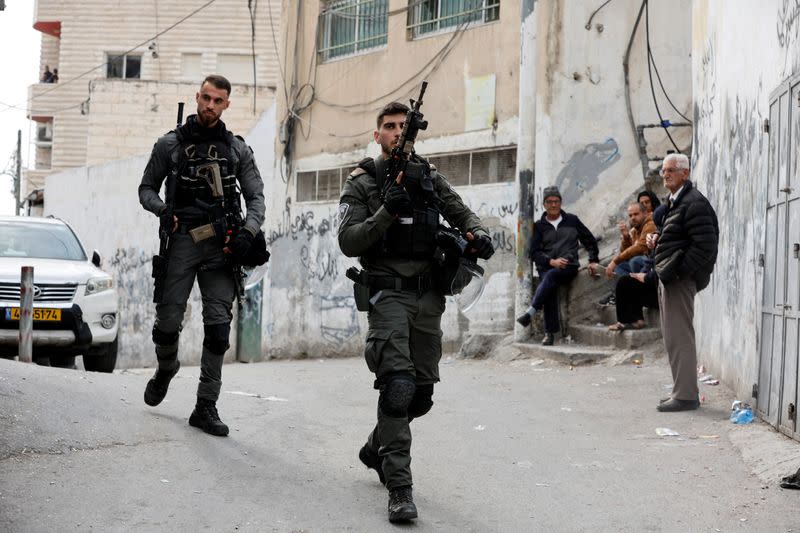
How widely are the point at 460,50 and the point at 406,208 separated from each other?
10.9 m

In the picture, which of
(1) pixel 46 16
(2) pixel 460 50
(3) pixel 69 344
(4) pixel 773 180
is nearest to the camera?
(4) pixel 773 180

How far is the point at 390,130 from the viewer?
219 inches

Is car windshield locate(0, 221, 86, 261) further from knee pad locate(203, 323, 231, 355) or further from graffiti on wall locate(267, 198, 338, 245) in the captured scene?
knee pad locate(203, 323, 231, 355)

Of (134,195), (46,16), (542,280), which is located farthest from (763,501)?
(46,16)

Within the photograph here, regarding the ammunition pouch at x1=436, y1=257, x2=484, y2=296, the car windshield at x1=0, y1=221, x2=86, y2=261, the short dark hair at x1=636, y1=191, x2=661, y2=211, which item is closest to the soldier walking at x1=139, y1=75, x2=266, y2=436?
the ammunition pouch at x1=436, y1=257, x2=484, y2=296

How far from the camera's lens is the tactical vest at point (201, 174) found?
6.74 meters

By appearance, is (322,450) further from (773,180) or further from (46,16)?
(46,16)

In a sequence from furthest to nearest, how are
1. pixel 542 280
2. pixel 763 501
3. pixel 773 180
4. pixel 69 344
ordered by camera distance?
pixel 542 280, pixel 69 344, pixel 773 180, pixel 763 501

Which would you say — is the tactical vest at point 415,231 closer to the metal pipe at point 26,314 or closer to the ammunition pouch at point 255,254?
the ammunition pouch at point 255,254

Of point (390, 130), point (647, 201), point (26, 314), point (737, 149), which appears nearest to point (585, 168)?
point (647, 201)

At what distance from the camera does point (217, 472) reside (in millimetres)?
5812

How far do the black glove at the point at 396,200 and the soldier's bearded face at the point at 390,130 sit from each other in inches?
16.0

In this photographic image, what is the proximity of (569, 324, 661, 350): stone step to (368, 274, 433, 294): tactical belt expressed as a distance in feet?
23.0

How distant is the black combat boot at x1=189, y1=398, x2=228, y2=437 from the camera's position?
6.73 metres
